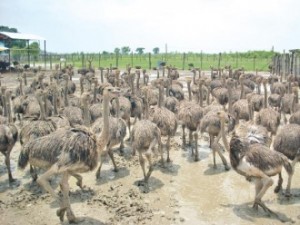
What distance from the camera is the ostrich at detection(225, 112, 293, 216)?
20.6 ft

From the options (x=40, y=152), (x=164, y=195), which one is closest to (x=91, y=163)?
(x=40, y=152)

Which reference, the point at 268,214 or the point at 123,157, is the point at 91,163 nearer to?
the point at 268,214

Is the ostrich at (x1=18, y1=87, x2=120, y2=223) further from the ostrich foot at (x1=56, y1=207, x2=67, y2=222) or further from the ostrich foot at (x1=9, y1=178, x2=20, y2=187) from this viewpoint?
the ostrich foot at (x1=9, y1=178, x2=20, y2=187)

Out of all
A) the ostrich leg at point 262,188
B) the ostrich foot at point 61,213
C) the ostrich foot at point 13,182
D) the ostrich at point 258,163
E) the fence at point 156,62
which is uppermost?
the fence at point 156,62

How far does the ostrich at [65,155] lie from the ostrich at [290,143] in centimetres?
302

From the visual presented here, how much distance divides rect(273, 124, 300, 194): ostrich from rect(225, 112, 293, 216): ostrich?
0.50 metres

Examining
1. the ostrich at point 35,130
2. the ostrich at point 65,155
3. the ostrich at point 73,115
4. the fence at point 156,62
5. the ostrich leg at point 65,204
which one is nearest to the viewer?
the ostrich at point 65,155

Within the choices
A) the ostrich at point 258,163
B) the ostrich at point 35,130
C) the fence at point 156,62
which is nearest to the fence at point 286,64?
the fence at point 156,62

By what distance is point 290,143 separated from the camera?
703 cm

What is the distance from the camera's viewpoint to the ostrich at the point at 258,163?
A: 20.6 feet

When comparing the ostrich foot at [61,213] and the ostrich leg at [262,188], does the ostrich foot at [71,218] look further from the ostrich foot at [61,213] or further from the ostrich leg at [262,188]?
the ostrich leg at [262,188]

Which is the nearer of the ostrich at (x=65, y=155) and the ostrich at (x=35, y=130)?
the ostrich at (x=65, y=155)

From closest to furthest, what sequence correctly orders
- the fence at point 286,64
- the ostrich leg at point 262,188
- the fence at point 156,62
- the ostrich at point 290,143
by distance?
the ostrich leg at point 262,188, the ostrich at point 290,143, the fence at point 286,64, the fence at point 156,62

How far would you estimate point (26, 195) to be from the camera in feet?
23.7
